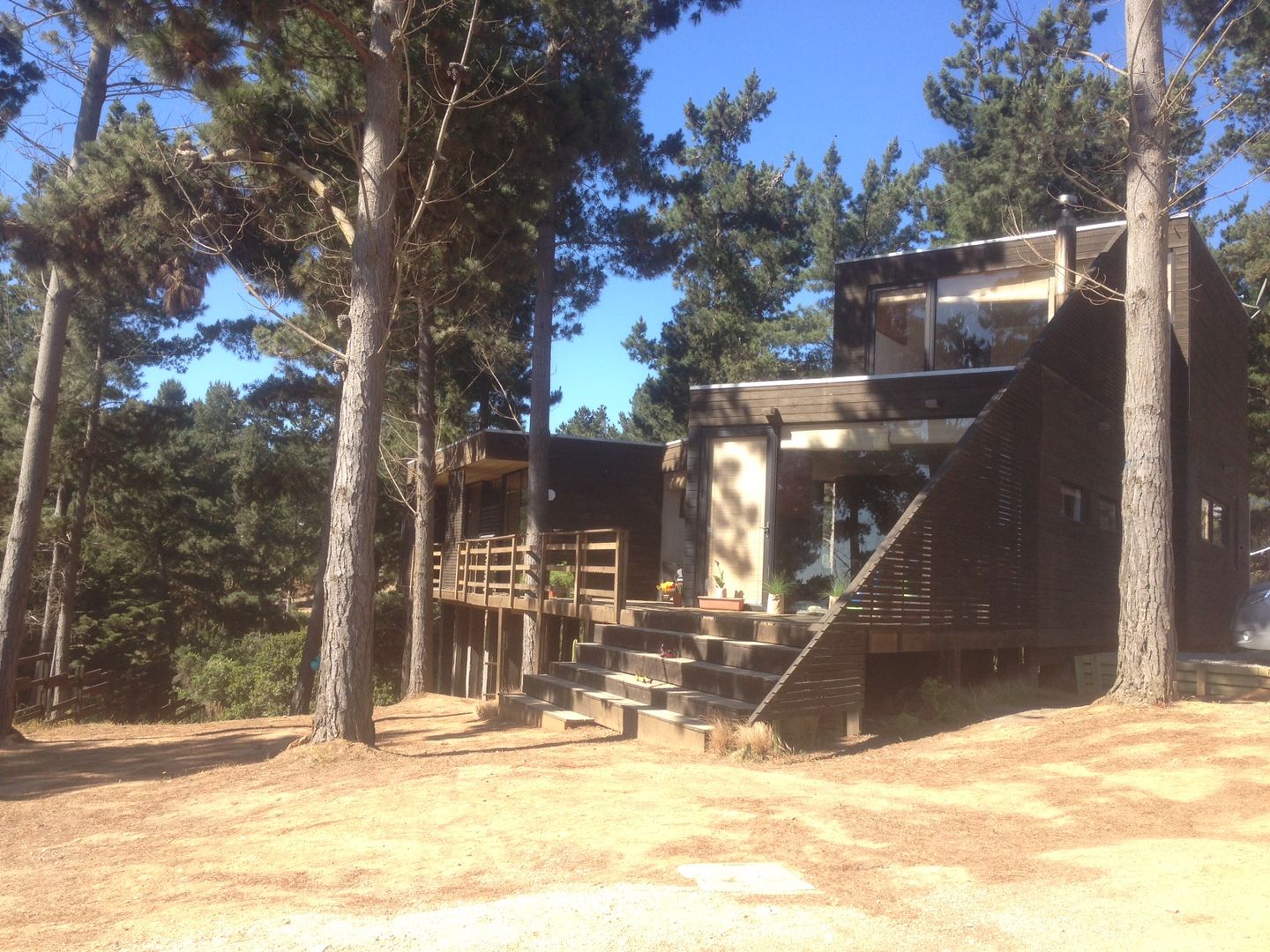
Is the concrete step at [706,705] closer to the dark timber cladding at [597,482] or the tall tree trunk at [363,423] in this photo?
the tall tree trunk at [363,423]

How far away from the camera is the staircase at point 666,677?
8508 mm

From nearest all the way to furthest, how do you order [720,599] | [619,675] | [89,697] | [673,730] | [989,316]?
[673,730] → [619,675] → [720,599] → [989,316] → [89,697]

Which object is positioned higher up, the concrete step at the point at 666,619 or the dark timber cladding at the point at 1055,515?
the dark timber cladding at the point at 1055,515

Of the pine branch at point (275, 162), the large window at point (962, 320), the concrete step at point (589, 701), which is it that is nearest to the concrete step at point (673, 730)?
the concrete step at point (589, 701)

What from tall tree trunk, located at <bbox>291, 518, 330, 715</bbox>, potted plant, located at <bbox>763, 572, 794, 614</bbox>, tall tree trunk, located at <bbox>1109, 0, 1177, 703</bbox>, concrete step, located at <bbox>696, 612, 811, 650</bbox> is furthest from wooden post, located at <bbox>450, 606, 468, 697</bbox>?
tall tree trunk, located at <bbox>1109, 0, 1177, 703</bbox>

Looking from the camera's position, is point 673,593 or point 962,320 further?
point 962,320

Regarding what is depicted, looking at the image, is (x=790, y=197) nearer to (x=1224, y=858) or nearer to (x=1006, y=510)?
(x=1006, y=510)

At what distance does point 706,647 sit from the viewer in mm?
9805

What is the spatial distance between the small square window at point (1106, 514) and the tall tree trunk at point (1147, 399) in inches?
173

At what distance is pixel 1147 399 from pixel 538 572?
8058 mm

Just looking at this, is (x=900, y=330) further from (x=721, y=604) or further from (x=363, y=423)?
(x=363, y=423)

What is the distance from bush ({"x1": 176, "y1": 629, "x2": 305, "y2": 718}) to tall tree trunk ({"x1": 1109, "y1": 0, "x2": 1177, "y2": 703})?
17134 millimetres

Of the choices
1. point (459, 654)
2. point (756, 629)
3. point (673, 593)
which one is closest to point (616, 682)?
point (756, 629)

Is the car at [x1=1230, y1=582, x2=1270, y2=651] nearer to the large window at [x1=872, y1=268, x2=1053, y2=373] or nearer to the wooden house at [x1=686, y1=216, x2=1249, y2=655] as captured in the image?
the wooden house at [x1=686, y1=216, x2=1249, y2=655]
